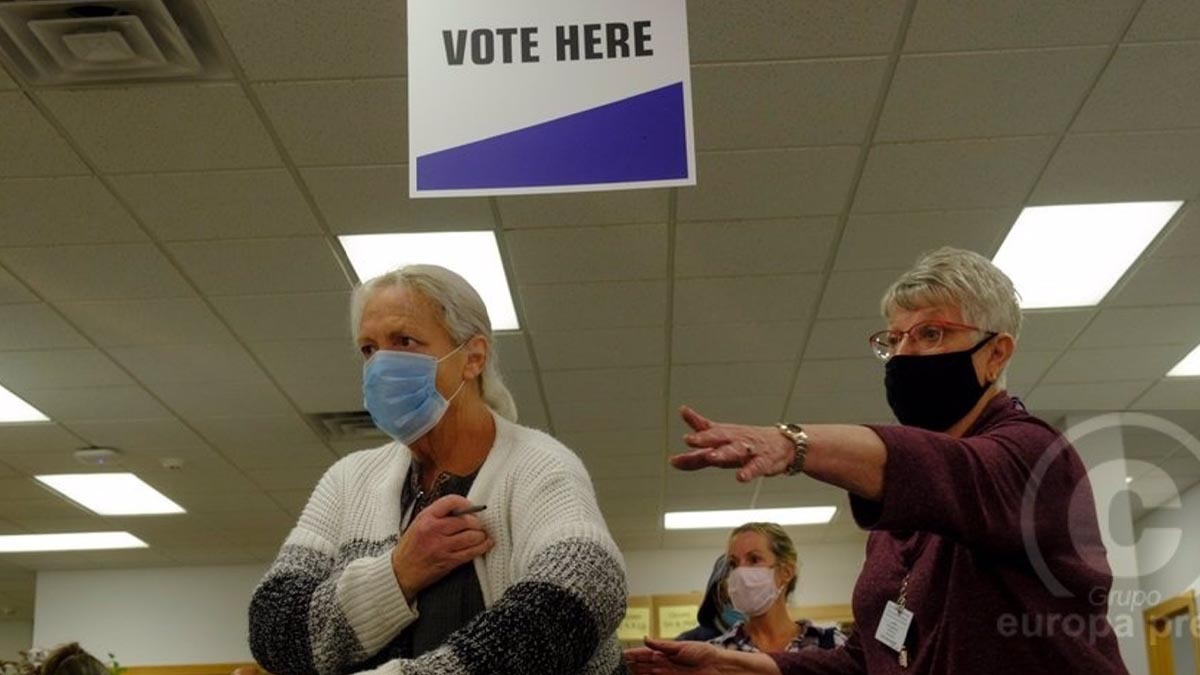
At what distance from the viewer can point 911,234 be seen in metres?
5.28

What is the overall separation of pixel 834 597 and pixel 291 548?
10206mm

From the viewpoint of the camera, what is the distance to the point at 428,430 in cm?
175

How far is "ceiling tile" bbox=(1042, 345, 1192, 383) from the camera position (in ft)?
22.2

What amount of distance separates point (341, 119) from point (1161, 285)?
3.92 metres

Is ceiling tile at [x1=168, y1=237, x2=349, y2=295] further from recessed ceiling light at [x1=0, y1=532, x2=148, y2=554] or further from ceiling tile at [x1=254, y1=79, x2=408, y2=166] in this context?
recessed ceiling light at [x1=0, y1=532, x2=148, y2=554]

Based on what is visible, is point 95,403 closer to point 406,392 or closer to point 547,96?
point 547,96

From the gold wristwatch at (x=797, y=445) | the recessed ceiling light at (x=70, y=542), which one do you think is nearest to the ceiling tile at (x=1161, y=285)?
the gold wristwatch at (x=797, y=445)

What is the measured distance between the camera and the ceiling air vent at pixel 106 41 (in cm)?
368

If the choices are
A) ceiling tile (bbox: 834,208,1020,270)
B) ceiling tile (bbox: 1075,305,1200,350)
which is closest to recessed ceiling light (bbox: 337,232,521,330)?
ceiling tile (bbox: 834,208,1020,270)

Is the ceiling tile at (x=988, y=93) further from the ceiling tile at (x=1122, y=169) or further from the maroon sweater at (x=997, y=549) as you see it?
the maroon sweater at (x=997, y=549)

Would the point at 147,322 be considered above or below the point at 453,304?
above

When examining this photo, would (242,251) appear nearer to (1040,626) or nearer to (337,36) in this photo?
(337,36)

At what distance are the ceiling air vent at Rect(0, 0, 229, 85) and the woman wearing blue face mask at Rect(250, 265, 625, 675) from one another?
2346mm

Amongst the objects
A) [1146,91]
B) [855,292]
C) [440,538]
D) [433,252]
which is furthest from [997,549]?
[855,292]
